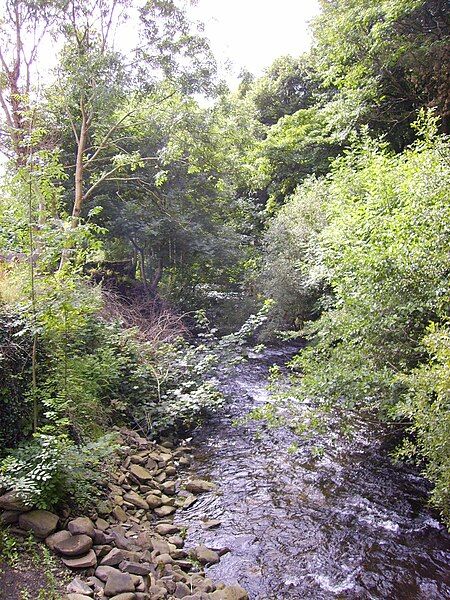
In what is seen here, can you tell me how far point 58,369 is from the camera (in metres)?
4.31

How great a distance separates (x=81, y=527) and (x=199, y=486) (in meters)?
1.88

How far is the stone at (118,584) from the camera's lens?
3.13 meters

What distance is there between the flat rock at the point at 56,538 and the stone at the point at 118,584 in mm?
527

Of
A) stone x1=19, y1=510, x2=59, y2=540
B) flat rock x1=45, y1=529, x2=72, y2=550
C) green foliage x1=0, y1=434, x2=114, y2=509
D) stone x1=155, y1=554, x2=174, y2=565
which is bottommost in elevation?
stone x1=155, y1=554, x2=174, y2=565

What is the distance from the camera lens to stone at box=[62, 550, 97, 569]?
3338 mm

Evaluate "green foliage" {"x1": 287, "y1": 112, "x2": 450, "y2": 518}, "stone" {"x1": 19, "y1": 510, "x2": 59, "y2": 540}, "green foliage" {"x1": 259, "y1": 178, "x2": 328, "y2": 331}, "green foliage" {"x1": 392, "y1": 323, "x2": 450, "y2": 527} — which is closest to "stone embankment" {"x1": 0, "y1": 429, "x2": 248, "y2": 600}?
"stone" {"x1": 19, "y1": 510, "x2": 59, "y2": 540}

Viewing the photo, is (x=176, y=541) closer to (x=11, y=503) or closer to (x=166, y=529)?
(x=166, y=529)

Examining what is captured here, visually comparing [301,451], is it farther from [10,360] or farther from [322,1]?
[322,1]

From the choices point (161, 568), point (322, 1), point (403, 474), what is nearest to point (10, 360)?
point (161, 568)

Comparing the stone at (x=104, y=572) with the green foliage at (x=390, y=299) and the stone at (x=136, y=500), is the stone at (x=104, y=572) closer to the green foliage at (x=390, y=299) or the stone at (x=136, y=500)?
the stone at (x=136, y=500)

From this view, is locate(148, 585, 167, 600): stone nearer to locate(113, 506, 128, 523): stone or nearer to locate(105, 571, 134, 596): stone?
locate(105, 571, 134, 596): stone

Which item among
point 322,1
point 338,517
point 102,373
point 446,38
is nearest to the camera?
point 338,517

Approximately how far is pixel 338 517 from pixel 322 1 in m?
16.2

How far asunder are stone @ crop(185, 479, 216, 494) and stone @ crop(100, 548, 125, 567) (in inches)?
69.5
